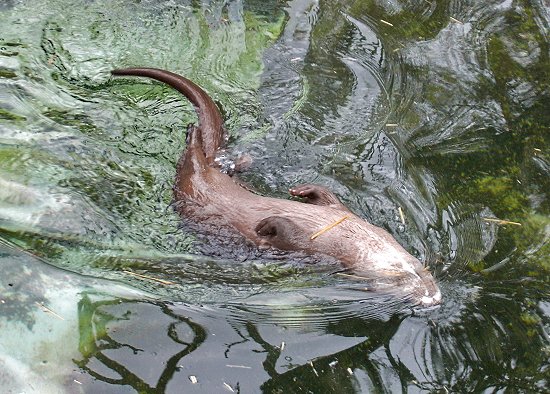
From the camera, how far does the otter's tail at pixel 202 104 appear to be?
430cm

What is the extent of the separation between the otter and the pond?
0.09 meters

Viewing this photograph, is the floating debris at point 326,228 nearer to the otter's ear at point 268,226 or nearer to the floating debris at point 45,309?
the otter's ear at point 268,226

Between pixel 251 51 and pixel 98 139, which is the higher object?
pixel 251 51

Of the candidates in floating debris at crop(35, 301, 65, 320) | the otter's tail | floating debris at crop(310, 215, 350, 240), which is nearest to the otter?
floating debris at crop(310, 215, 350, 240)

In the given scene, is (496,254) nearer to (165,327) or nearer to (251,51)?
(165,327)

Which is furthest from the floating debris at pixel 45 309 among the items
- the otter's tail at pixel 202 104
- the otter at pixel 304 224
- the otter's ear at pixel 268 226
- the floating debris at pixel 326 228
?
the otter's tail at pixel 202 104

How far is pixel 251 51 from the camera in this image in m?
5.29

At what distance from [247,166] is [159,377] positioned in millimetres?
1764

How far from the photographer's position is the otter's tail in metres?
4.30

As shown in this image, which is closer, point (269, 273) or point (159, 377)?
point (159, 377)

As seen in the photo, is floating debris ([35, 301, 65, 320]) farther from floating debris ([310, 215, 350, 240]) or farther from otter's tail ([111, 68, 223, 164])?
otter's tail ([111, 68, 223, 164])

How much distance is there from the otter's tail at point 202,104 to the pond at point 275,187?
18cm

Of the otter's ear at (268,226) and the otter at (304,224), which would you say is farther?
the otter's ear at (268,226)

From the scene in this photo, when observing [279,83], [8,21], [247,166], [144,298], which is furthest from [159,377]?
[8,21]
